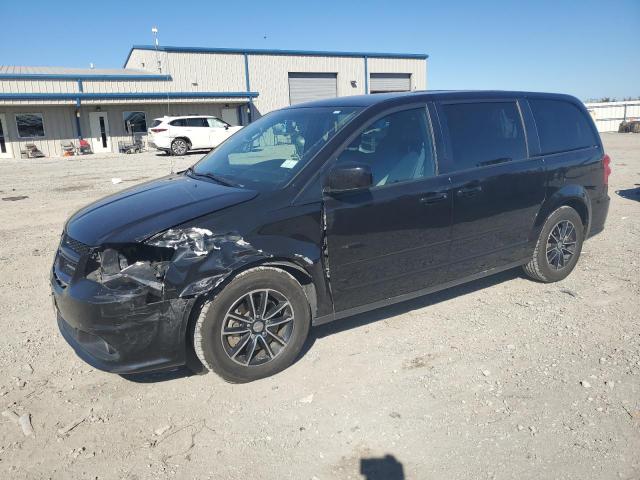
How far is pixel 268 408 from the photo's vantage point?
3100 mm

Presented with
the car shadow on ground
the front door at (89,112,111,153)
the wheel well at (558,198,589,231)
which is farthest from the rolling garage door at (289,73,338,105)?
the car shadow on ground

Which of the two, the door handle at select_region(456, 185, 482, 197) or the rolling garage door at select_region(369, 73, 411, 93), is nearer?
the door handle at select_region(456, 185, 482, 197)

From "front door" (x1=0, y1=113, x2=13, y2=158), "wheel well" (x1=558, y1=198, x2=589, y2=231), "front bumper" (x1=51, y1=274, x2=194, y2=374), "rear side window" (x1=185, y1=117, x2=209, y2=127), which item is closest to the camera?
"front bumper" (x1=51, y1=274, x2=194, y2=374)

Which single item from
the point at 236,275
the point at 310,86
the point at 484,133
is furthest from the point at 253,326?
the point at 310,86

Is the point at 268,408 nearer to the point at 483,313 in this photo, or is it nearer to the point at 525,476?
the point at 525,476

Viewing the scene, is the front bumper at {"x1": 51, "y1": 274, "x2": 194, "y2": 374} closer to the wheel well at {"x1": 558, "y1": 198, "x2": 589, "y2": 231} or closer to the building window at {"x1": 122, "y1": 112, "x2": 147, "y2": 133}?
the wheel well at {"x1": 558, "y1": 198, "x2": 589, "y2": 231}

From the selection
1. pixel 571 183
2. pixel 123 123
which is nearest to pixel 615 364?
pixel 571 183

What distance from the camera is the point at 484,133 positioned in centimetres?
427

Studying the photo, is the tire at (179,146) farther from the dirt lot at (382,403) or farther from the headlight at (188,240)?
the headlight at (188,240)

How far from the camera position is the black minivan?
9.94 ft

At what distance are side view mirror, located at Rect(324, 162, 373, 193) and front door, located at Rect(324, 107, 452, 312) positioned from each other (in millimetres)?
92

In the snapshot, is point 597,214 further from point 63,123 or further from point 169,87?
point 169,87

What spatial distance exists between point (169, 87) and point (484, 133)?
29.6 m

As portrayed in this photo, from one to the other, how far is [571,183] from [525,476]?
10.8 feet
